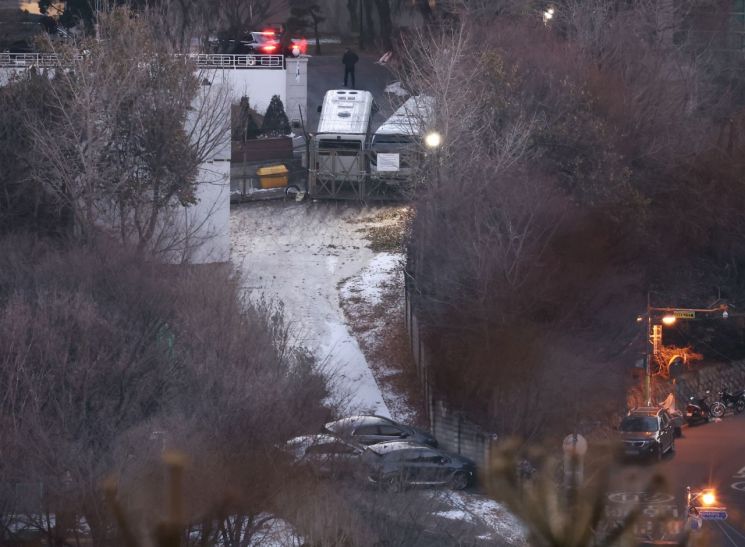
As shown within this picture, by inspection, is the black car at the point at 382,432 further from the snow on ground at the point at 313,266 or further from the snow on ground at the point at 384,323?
the snow on ground at the point at 384,323

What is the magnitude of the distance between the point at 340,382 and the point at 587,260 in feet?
19.0

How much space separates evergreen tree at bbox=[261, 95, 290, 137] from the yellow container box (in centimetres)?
192

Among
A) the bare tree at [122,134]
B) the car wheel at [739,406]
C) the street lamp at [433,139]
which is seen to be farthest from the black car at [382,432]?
the car wheel at [739,406]

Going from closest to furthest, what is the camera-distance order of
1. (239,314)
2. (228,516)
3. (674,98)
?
(228,516), (239,314), (674,98)

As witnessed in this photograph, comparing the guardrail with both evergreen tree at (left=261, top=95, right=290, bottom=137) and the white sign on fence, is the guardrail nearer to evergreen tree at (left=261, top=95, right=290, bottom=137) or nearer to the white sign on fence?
evergreen tree at (left=261, top=95, right=290, bottom=137)

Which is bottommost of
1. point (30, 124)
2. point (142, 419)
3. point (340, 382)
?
point (340, 382)

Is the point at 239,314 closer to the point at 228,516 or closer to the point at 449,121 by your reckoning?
the point at 228,516

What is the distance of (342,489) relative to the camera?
544 inches

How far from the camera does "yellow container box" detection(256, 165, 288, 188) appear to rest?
3078 centimetres

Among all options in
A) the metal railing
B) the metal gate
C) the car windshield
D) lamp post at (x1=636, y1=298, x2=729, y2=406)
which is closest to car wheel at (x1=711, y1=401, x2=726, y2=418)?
lamp post at (x1=636, y1=298, x2=729, y2=406)

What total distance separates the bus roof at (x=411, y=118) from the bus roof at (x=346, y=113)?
870mm

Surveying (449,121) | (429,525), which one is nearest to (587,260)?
(449,121)

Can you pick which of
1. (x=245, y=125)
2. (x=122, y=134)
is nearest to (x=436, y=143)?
(x=122, y=134)

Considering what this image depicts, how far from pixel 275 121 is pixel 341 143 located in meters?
2.70
